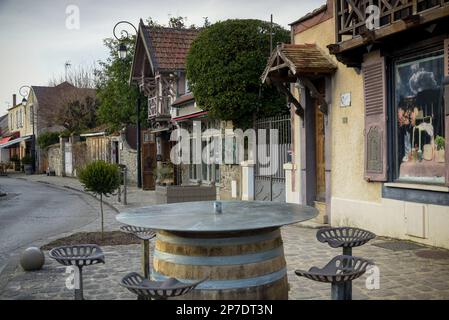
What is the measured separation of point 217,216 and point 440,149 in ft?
15.4

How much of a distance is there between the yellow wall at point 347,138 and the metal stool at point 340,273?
5150 mm

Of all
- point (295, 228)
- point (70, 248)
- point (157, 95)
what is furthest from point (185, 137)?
point (70, 248)

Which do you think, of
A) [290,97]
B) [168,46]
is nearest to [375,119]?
[290,97]

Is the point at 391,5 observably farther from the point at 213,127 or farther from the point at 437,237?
the point at 213,127

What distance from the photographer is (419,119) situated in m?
8.28

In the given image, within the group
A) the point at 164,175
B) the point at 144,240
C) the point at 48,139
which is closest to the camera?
the point at 144,240

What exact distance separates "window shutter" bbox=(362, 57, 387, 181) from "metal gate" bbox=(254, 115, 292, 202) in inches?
145

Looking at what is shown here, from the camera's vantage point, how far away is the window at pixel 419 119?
7887mm

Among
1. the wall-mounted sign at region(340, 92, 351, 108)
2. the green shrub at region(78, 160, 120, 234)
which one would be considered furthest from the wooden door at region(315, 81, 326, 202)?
the green shrub at region(78, 160, 120, 234)

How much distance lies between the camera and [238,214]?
4773 millimetres

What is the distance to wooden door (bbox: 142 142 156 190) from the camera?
2256 cm

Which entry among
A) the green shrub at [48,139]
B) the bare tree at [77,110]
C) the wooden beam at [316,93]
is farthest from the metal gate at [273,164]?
the green shrub at [48,139]

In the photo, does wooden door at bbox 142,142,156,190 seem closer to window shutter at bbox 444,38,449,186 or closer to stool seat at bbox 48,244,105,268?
window shutter at bbox 444,38,449,186

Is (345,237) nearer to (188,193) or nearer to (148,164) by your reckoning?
(188,193)
